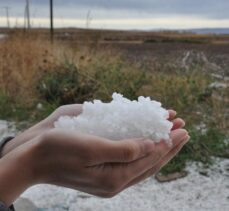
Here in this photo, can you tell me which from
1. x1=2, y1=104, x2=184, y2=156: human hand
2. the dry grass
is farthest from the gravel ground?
x1=2, y1=104, x2=184, y2=156: human hand

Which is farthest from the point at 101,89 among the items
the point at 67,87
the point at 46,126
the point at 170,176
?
the point at 46,126

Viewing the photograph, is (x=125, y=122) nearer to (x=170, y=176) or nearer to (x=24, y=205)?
(x=24, y=205)

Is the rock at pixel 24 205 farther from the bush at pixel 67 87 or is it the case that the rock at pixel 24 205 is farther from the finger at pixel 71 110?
the bush at pixel 67 87

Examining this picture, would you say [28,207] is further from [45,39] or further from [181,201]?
[45,39]

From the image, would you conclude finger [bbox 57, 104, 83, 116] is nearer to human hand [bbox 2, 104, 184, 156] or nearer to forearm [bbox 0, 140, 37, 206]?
human hand [bbox 2, 104, 184, 156]

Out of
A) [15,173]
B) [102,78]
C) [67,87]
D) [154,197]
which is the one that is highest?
[15,173]

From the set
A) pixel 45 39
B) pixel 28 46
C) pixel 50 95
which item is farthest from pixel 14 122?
pixel 45 39

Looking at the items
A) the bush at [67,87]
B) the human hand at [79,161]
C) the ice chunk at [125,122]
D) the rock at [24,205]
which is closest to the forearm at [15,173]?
the human hand at [79,161]
